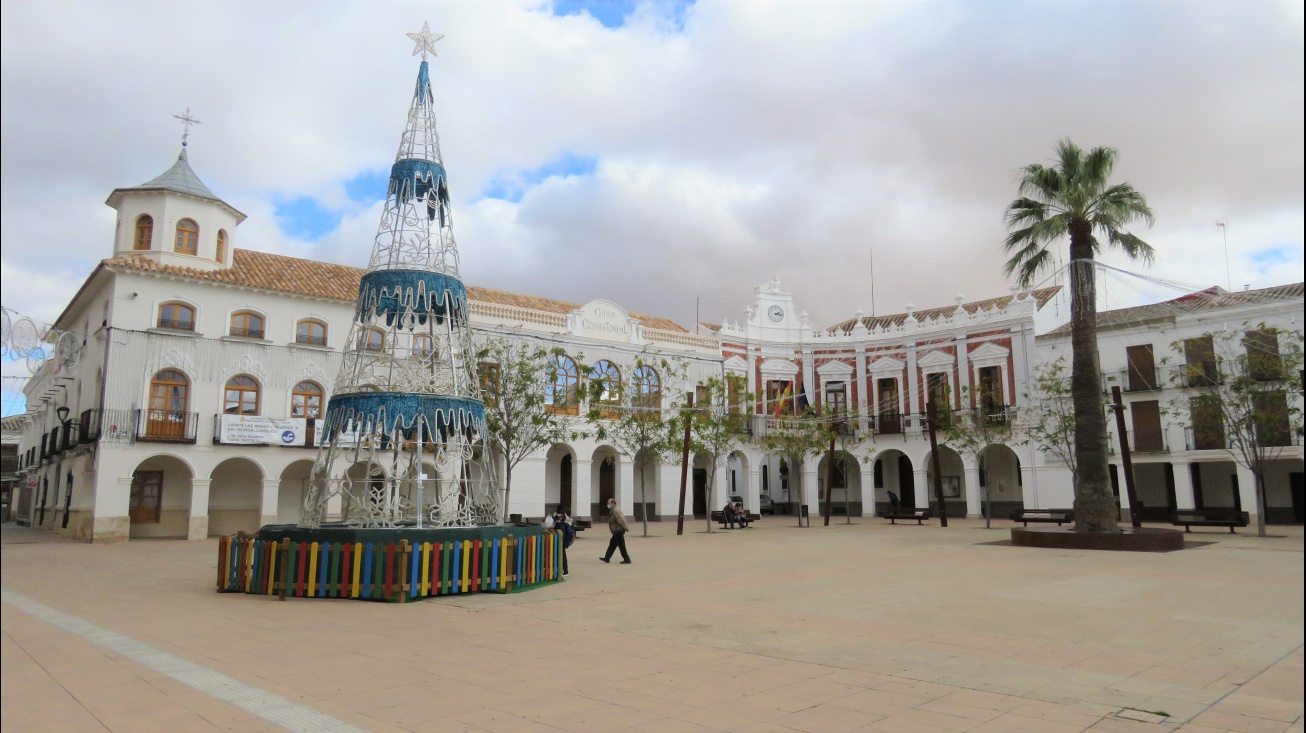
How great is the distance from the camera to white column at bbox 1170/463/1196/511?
29.9 meters

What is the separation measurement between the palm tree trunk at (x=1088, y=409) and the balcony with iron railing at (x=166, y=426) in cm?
2460

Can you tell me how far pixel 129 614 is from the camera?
10070 millimetres

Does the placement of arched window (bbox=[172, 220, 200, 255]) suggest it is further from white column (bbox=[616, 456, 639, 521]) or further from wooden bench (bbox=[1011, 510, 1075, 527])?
wooden bench (bbox=[1011, 510, 1075, 527])

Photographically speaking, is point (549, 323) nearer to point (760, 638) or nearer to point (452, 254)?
point (452, 254)

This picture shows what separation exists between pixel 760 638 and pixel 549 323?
2423 centimetres

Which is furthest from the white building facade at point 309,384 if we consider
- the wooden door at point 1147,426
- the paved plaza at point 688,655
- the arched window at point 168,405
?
Result: the paved plaza at point 688,655

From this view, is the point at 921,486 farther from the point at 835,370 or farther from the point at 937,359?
the point at 835,370

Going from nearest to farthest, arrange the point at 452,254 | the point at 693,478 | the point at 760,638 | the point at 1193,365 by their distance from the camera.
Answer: the point at 760,638
the point at 452,254
the point at 1193,365
the point at 693,478

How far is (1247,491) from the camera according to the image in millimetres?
29094

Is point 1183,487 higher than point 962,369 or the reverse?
the reverse

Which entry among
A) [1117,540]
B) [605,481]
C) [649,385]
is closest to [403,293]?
[1117,540]

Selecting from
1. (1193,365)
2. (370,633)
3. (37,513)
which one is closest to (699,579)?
(370,633)

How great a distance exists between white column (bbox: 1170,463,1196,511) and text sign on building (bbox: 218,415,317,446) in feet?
101

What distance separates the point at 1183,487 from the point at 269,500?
104ft
